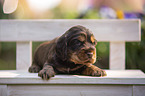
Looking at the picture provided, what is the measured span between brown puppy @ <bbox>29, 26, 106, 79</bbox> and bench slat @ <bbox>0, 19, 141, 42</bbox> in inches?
33.9

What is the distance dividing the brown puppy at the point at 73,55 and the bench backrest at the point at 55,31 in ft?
2.85

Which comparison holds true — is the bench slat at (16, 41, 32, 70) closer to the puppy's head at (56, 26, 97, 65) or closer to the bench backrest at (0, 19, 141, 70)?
the bench backrest at (0, 19, 141, 70)

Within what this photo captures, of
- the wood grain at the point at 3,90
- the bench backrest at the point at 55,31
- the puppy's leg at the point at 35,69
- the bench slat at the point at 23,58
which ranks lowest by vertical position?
the wood grain at the point at 3,90

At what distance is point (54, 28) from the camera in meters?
2.79

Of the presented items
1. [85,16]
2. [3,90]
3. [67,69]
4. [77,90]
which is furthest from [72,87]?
[85,16]

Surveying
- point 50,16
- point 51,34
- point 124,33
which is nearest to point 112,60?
point 124,33

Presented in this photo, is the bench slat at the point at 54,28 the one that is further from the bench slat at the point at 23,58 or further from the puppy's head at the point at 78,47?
the puppy's head at the point at 78,47

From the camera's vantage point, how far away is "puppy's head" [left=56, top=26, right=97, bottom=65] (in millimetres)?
1681

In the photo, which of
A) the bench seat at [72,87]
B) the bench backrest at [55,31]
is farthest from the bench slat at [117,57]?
the bench seat at [72,87]

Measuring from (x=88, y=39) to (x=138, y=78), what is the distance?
0.51 metres

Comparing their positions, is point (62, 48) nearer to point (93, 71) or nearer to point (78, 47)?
point (78, 47)

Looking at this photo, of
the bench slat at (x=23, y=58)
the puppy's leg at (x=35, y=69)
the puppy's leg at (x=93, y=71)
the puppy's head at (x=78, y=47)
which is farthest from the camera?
the bench slat at (x=23, y=58)

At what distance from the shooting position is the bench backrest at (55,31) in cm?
278

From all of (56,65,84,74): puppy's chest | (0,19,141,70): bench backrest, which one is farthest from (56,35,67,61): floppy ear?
(0,19,141,70): bench backrest
